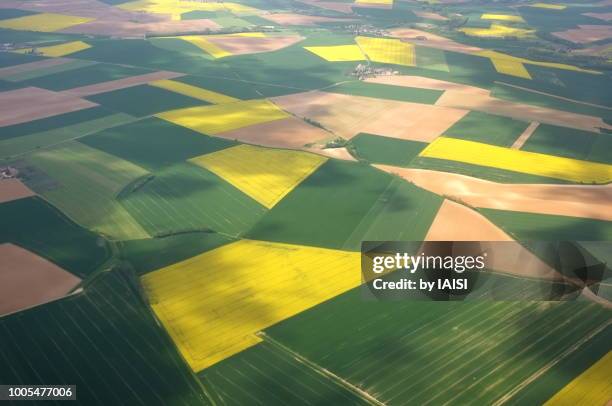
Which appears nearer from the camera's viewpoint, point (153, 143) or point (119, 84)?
point (153, 143)

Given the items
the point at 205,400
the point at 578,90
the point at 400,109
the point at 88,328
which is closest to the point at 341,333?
the point at 205,400

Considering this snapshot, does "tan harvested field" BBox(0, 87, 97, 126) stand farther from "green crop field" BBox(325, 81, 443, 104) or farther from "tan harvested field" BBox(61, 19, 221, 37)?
"tan harvested field" BBox(61, 19, 221, 37)

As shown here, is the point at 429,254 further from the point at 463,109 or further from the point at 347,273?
Result: the point at 463,109

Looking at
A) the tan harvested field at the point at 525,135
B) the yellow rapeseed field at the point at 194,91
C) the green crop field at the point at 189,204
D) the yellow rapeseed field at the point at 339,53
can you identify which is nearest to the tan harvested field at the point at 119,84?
the yellow rapeseed field at the point at 194,91

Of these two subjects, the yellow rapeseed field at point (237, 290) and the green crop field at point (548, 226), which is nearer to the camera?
the yellow rapeseed field at point (237, 290)

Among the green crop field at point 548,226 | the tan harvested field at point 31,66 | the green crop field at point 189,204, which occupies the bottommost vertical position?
the green crop field at point 189,204

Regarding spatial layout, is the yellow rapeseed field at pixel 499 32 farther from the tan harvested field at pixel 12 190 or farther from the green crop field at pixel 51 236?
the green crop field at pixel 51 236

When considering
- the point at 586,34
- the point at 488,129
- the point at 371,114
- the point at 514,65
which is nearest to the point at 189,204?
the point at 371,114

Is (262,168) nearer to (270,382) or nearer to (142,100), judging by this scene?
(270,382)
